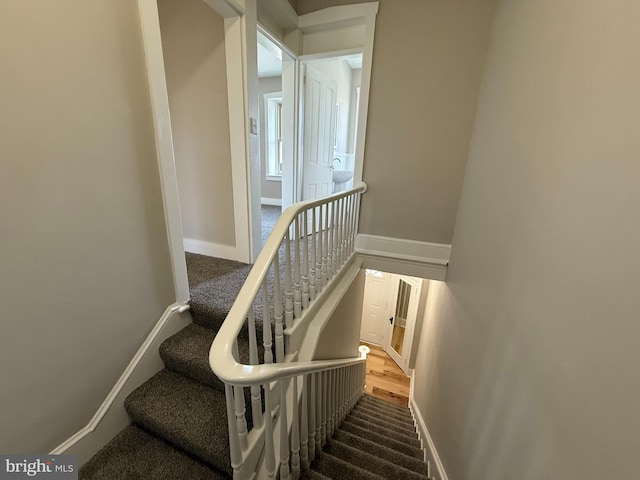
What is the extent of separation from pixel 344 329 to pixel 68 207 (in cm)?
211

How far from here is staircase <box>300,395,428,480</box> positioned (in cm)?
134

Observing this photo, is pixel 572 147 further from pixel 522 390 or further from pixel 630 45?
pixel 522 390

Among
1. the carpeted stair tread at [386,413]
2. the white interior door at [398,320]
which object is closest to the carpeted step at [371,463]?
the carpeted stair tread at [386,413]

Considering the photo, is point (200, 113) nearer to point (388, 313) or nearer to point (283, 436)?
point (283, 436)

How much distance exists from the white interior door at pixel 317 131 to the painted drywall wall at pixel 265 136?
5.72 feet

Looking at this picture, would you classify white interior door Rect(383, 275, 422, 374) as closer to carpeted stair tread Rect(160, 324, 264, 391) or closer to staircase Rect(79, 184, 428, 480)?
staircase Rect(79, 184, 428, 480)

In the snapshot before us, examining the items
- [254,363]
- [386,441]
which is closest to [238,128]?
[254,363]

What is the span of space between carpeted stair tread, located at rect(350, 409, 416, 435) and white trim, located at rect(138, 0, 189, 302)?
2.12 m

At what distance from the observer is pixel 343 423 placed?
2131mm

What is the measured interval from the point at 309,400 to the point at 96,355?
1.03m

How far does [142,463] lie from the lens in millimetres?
1166

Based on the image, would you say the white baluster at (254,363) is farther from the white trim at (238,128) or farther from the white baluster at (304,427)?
the white trim at (238,128)

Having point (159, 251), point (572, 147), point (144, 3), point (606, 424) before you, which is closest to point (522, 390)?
point (606, 424)

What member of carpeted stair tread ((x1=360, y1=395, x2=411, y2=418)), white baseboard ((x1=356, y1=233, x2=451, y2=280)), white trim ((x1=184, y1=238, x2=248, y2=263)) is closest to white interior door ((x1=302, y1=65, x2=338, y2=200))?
white baseboard ((x1=356, y1=233, x2=451, y2=280))
